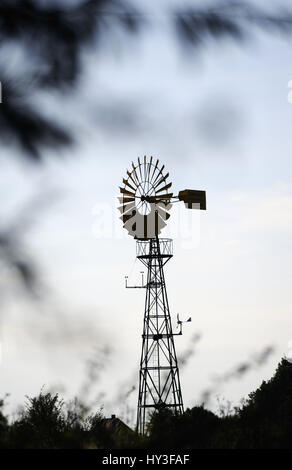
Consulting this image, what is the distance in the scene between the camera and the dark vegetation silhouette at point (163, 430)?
23203 mm

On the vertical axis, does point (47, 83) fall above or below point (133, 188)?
below

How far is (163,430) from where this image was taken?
1105 inches

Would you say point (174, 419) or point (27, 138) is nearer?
point (27, 138)

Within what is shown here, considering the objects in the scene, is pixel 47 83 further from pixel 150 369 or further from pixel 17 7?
pixel 150 369

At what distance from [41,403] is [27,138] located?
35.1 meters

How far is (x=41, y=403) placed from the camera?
3581cm

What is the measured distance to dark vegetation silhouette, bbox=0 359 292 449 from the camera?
2320 cm

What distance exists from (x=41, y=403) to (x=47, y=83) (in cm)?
3518
